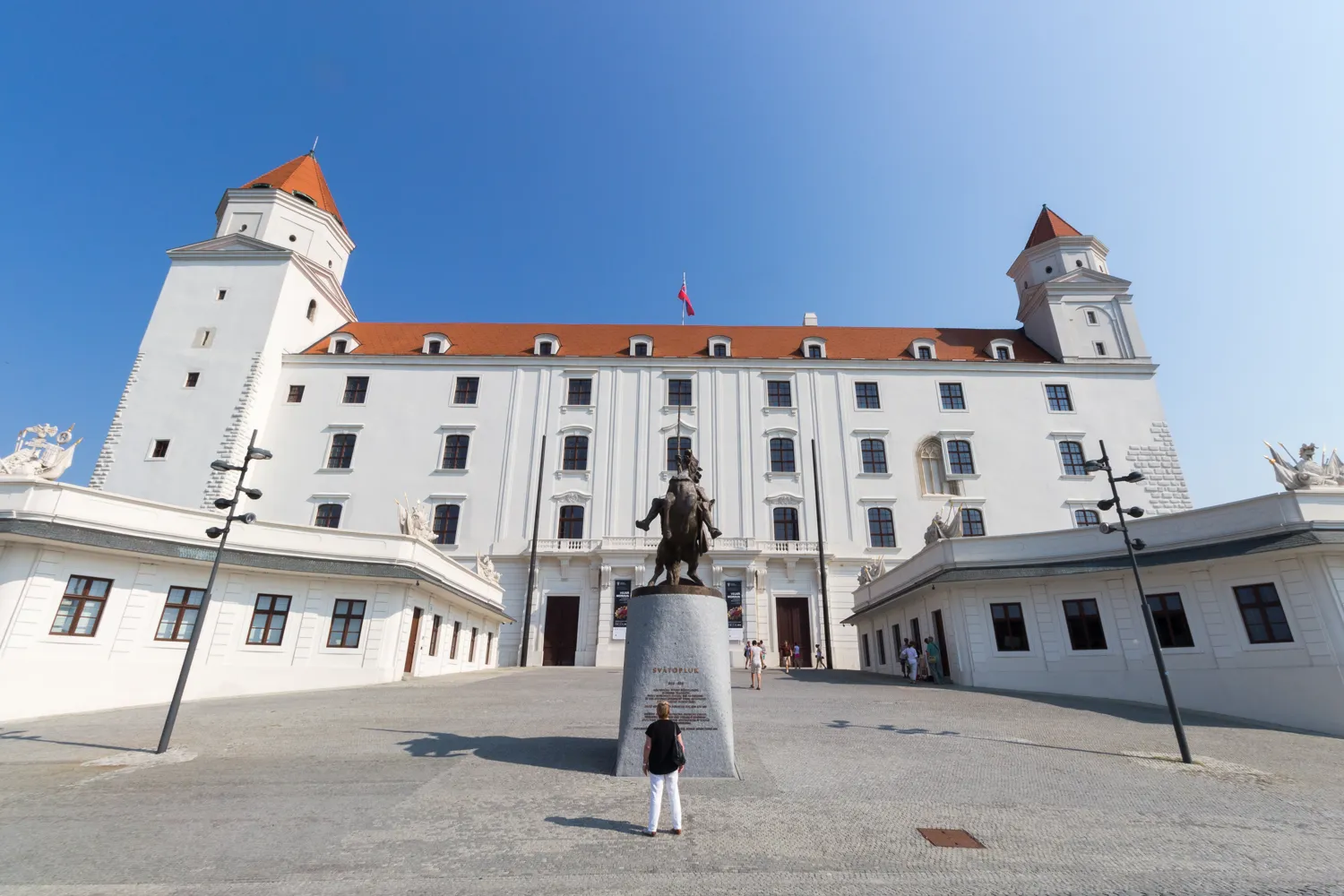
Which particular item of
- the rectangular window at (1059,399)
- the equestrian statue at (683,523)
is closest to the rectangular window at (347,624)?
the equestrian statue at (683,523)

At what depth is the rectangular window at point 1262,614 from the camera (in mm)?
15469

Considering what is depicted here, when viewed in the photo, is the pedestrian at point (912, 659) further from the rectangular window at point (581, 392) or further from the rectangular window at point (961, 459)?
the rectangular window at point (581, 392)

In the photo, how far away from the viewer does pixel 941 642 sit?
A: 70.2 feet

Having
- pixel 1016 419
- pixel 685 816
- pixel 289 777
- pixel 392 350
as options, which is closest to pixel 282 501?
pixel 392 350

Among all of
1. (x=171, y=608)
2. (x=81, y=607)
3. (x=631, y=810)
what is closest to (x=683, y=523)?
(x=631, y=810)

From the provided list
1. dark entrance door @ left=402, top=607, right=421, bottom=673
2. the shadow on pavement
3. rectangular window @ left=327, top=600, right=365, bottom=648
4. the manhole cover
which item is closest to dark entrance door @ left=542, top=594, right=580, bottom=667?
dark entrance door @ left=402, top=607, right=421, bottom=673

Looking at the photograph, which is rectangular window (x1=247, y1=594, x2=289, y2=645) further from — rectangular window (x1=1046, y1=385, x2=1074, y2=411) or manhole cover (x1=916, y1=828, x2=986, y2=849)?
rectangular window (x1=1046, y1=385, x2=1074, y2=411)

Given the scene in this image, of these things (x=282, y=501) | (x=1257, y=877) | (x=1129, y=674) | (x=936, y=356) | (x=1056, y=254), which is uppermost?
(x=1056, y=254)

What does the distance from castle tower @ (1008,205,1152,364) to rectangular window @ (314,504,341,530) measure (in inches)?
1735

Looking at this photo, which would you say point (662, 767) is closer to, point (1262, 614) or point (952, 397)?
point (1262, 614)

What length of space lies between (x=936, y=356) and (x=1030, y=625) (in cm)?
2439

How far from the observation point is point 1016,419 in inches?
1454

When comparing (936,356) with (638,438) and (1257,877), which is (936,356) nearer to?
(638,438)

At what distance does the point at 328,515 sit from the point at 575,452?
13.9m
